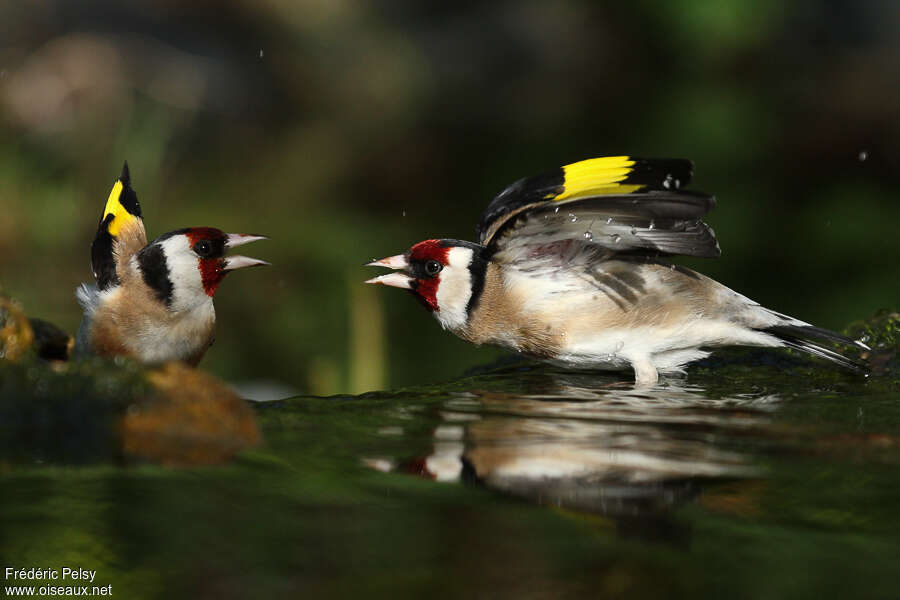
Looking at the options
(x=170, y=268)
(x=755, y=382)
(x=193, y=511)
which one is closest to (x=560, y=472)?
(x=193, y=511)

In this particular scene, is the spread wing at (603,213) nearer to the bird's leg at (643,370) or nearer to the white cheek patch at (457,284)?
the white cheek patch at (457,284)

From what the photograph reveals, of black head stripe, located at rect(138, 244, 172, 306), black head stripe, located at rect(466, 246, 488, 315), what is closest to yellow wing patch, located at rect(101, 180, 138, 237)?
black head stripe, located at rect(138, 244, 172, 306)

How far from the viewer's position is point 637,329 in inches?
171

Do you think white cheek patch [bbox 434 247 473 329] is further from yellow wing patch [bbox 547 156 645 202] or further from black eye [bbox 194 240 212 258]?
black eye [bbox 194 240 212 258]

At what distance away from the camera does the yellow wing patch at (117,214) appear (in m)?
4.53

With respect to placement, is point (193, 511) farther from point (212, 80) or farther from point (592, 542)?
point (212, 80)

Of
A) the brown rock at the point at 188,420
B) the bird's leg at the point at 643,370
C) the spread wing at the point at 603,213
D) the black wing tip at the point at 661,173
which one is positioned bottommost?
the brown rock at the point at 188,420

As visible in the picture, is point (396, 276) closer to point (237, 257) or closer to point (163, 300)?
point (237, 257)

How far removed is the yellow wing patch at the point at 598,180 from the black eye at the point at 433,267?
1.97 ft

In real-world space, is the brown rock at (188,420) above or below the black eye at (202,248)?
below

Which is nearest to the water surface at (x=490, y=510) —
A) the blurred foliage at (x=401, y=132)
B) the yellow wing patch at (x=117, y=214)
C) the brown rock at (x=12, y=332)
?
the brown rock at (x=12, y=332)

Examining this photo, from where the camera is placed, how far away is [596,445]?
3012 millimetres

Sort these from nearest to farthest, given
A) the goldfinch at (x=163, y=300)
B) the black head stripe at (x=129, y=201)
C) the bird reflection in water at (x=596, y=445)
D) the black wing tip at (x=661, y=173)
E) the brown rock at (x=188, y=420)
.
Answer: the bird reflection in water at (x=596, y=445) → the brown rock at (x=188, y=420) → the black wing tip at (x=661, y=173) → the goldfinch at (x=163, y=300) → the black head stripe at (x=129, y=201)

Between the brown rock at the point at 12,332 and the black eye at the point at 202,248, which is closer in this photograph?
the brown rock at the point at 12,332
